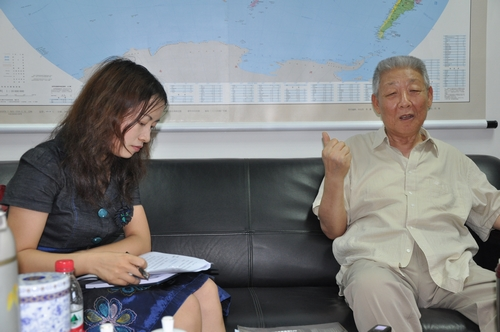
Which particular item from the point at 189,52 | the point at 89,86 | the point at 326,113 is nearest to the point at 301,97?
the point at 326,113

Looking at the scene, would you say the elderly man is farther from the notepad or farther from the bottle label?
the bottle label

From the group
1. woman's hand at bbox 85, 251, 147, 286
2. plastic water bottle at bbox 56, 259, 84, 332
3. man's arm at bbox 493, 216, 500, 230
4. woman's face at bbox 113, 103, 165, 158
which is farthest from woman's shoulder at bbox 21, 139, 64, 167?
man's arm at bbox 493, 216, 500, 230

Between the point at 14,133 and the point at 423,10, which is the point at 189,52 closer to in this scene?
the point at 14,133

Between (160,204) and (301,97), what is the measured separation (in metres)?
0.88

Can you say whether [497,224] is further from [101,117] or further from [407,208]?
[101,117]

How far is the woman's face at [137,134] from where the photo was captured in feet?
4.94

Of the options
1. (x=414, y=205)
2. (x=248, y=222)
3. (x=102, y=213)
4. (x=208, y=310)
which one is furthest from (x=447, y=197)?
(x=102, y=213)

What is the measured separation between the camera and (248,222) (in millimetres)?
2123

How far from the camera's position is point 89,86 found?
153cm

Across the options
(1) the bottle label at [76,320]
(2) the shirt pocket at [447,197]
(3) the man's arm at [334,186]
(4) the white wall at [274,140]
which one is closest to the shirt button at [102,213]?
(1) the bottle label at [76,320]

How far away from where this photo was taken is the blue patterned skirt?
1299mm

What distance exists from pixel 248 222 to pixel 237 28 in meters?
0.95

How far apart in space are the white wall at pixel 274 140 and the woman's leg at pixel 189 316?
3.76 ft

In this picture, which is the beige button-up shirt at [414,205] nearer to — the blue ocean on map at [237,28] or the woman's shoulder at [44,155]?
the blue ocean on map at [237,28]
